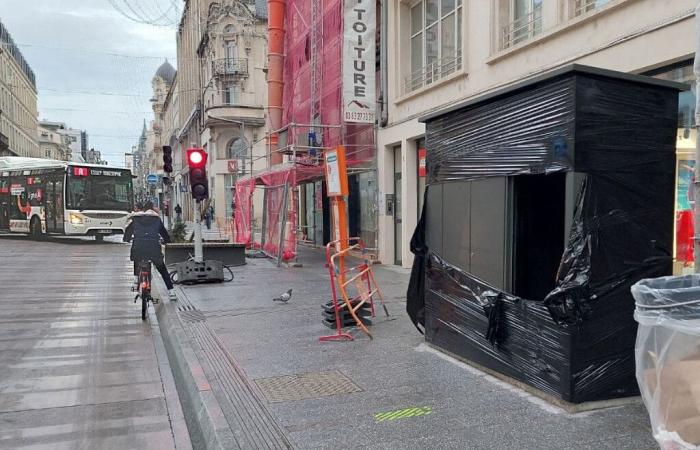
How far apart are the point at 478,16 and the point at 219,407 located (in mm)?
8567

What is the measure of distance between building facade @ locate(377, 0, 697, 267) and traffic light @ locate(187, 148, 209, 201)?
4.68 m

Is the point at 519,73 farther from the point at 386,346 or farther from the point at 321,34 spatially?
the point at 321,34

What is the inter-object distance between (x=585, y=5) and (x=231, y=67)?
1527 inches

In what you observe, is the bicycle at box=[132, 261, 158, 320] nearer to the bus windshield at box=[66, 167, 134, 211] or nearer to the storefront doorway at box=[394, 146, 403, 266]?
the storefront doorway at box=[394, 146, 403, 266]

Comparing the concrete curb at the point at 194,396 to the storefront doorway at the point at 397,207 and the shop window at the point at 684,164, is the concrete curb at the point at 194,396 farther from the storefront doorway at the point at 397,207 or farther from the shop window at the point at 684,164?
the storefront doorway at the point at 397,207

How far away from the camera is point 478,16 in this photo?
10094 millimetres

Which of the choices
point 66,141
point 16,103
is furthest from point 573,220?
point 66,141

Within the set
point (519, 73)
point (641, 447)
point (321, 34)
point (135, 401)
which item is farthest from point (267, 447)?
point (321, 34)

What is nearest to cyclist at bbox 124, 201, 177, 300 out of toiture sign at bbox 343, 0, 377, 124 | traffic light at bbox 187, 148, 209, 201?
traffic light at bbox 187, 148, 209, 201

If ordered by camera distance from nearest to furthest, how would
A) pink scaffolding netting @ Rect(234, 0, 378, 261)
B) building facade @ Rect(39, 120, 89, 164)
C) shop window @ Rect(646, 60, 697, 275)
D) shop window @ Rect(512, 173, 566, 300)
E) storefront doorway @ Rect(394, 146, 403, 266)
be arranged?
shop window @ Rect(512, 173, 566, 300) < shop window @ Rect(646, 60, 697, 275) < storefront doorway @ Rect(394, 146, 403, 266) < pink scaffolding netting @ Rect(234, 0, 378, 261) < building facade @ Rect(39, 120, 89, 164)

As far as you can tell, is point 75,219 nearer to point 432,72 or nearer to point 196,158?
point 196,158

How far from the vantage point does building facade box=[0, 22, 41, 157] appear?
201 feet

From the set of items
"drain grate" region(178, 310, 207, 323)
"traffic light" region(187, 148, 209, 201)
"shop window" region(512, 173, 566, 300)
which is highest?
"traffic light" region(187, 148, 209, 201)

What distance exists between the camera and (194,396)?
4695mm
